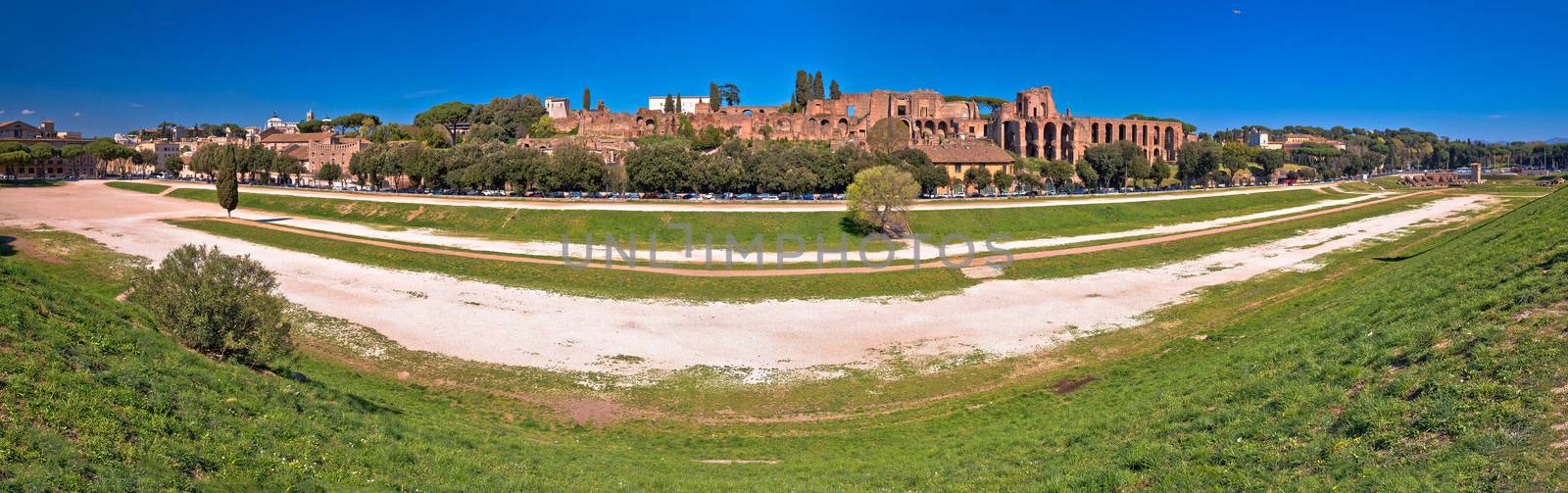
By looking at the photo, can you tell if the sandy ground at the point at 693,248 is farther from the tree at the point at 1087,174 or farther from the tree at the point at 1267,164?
the tree at the point at 1267,164

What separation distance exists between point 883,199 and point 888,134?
4153 cm

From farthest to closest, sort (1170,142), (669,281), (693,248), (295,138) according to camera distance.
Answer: (295,138)
(1170,142)
(693,248)
(669,281)

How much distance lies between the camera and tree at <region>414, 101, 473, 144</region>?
119 meters

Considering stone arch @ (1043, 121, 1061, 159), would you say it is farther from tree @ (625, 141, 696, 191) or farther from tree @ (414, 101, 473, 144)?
tree @ (414, 101, 473, 144)

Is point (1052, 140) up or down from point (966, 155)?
up

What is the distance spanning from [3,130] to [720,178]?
400 feet

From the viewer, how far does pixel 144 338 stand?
1298 centimetres

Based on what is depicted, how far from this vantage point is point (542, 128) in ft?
336

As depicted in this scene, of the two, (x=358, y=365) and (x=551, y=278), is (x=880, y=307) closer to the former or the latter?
(x=551, y=278)

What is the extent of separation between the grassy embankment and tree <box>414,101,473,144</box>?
108 m

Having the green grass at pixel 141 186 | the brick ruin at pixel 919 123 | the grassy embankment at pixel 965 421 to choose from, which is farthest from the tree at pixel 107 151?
the grassy embankment at pixel 965 421

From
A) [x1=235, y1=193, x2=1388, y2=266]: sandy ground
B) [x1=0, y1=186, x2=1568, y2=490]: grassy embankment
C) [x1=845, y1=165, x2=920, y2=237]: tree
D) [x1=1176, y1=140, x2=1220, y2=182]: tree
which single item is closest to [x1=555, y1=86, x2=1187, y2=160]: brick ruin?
[x1=1176, y1=140, x2=1220, y2=182]: tree

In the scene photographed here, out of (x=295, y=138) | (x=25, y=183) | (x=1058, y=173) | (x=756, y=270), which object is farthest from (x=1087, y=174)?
(x=25, y=183)

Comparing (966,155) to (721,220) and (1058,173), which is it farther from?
(721,220)
